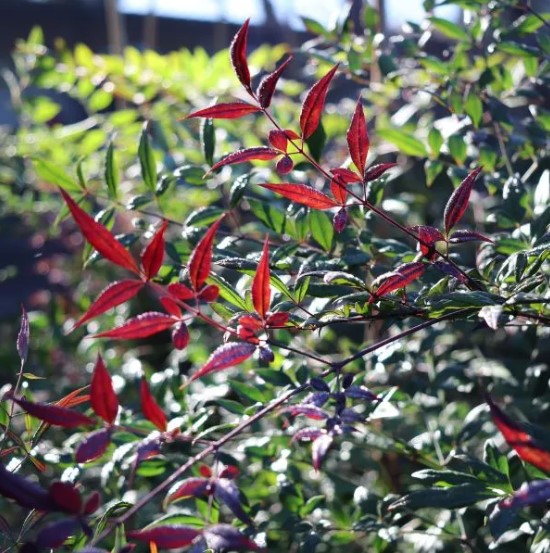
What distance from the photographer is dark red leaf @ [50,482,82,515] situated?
60cm

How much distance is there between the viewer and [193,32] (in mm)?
4727

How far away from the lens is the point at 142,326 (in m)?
0.70

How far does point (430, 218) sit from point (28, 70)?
3.61 feet

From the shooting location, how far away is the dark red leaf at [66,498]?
0.60 metres

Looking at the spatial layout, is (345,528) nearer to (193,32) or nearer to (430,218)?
(430,218)

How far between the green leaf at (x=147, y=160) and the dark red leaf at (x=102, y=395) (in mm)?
489

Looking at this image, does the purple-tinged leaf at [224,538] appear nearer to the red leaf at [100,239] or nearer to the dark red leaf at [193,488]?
the dark red leaf at [193,488]

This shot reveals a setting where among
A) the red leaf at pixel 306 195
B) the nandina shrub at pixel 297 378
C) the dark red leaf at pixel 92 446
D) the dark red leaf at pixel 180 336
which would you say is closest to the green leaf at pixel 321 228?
the nandina shrub at pixel 297 378

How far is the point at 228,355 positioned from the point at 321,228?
34 centimetres

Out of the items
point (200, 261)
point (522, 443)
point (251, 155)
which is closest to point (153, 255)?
point (200, 261)

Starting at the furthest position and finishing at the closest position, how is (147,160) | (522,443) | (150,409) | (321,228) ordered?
1. (147,160)
2. (321,228)
3. (150,409)
4. (522,443)

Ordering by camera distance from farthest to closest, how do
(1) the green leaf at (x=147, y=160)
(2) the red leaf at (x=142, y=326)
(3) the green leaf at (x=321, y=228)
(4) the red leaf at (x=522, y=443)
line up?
1. (1) the green leaf at (x=147, y=160)
2. (3) the green leaf at (x=321, y=228)
3. (2) the red leaf at (x=142, y=326)
4. (4) the red leaf at (x=522, y=443)

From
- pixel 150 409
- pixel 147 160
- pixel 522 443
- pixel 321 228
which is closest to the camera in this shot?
pixel 522 443

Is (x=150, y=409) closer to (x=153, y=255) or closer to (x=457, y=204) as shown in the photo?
(x=153, y=255)
